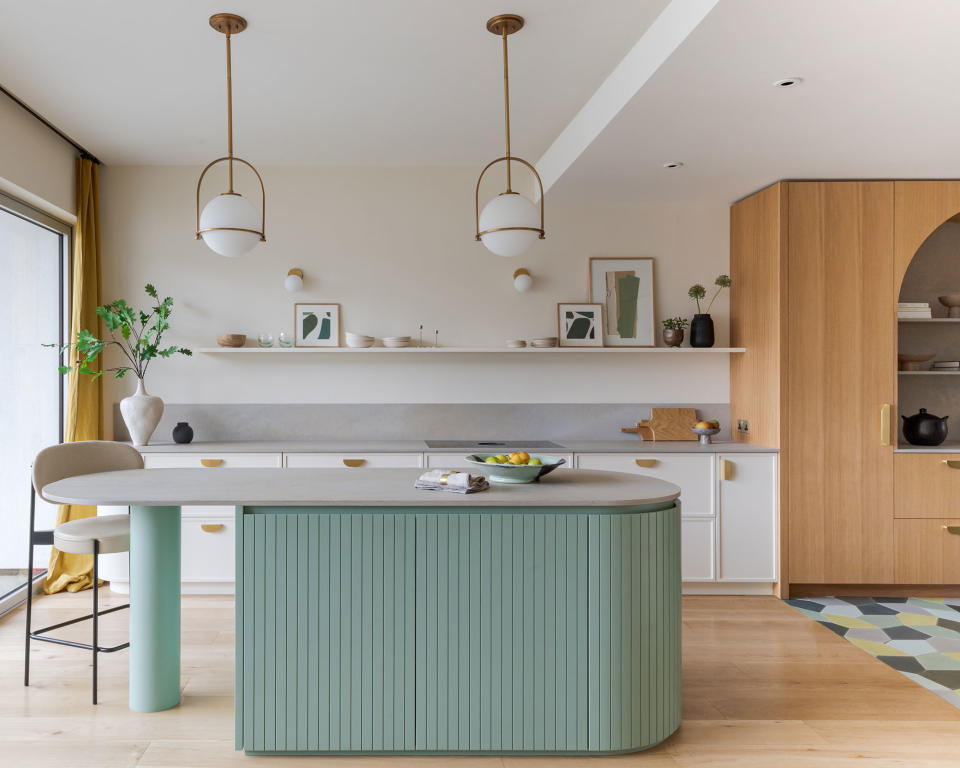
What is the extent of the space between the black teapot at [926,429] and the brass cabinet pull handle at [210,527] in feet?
13.3

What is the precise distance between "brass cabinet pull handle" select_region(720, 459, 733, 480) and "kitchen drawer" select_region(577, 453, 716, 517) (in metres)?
0.05

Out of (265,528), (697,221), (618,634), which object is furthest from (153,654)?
(697,221)

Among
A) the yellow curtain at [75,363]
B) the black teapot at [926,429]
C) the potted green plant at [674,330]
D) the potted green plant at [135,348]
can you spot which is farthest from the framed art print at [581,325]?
the yellow curtain at [75,363]

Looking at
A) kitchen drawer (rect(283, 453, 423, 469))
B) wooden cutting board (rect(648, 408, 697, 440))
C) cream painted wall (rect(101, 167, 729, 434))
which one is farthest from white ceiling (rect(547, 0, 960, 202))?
kitchen drawer (rect(283, 453, 423, 469))

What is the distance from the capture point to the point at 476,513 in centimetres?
224

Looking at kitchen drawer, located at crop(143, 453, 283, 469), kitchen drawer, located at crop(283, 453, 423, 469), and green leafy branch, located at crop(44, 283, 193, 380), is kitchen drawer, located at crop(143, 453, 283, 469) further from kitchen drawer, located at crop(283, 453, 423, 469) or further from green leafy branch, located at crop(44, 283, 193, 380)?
green leafy branch, located at crop(44, 283, 193, 380)

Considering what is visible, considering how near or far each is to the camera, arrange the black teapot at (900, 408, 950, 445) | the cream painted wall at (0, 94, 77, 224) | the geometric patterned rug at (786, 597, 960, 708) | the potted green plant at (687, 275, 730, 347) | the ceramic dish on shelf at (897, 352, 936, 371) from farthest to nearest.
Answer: the potted green plant at (687, 275, 730, 347), the ceramic dish on shelf at (897, 352, 936, 371), the black teapot at (900, 408, 950, 445), the cream painted wall at (0, 94, 77, 224), the geometric patterned rug at (786, 597, 960, 708)

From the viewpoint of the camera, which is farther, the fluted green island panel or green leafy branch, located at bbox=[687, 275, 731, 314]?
green leafy branch, located at bbox=[687, 275, 731, 314]

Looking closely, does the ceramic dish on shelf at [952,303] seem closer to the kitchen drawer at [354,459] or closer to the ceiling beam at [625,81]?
the ceiling beam at [625,81]

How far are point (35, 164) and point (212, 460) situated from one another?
1.83 m

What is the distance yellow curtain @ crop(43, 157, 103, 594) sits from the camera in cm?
401

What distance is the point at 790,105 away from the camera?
9.43 feet

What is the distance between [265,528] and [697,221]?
11.5ft

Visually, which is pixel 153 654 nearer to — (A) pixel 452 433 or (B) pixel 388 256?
(A) pixel 452 433
